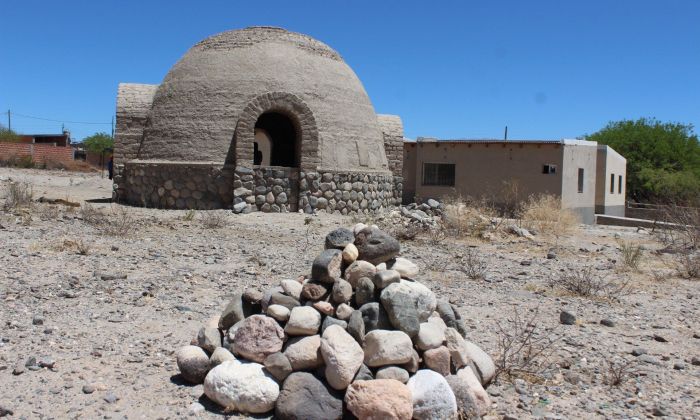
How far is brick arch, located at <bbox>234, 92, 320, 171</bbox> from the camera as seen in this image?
12789 mm

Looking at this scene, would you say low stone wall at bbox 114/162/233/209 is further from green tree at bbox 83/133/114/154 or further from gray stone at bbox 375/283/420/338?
green tree at bbox 83/133/114/154

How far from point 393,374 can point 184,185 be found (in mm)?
10521

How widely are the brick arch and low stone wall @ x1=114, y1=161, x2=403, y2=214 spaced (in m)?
Answer: 0.27

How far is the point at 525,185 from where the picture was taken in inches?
729

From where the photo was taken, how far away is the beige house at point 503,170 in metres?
18.2

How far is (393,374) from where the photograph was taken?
11.2 ft

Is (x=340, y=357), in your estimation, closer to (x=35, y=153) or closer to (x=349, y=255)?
(x=349, y=255)

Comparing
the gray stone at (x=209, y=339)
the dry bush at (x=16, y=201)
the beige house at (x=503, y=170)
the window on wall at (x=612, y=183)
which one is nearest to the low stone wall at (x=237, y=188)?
the dry bush at (x=16, y=201)

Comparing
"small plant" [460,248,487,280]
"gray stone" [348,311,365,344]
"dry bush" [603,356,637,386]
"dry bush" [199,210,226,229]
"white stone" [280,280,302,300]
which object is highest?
"dry bush" [199,210,226,229]

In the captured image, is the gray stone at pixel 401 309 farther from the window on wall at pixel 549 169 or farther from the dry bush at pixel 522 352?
the window on wall at pixel 549 169

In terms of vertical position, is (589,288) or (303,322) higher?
(303,322)

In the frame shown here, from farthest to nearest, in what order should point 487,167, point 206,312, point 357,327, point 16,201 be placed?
point 487,167
point 16,201
point 206,312
point 357,327

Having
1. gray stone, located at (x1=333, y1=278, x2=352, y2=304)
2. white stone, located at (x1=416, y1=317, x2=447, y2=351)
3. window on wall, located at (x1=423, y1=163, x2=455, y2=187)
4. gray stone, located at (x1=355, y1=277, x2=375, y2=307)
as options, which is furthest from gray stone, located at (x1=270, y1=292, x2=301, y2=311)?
window on wall, located at (x1=423, y1=163, x2=455, y2=187)

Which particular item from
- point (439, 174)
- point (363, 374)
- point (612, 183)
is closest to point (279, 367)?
point (363, 374)
